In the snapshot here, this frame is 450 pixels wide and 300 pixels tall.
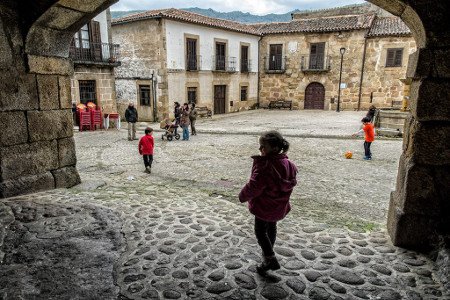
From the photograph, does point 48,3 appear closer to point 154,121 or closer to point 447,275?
point 447,275

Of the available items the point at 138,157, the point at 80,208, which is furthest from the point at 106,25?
the point at 80,208

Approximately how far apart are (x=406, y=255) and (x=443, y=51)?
1.90 m

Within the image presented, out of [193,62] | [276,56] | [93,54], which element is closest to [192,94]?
[193,62]

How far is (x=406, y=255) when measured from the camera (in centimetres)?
314

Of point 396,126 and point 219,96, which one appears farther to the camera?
point 219,96

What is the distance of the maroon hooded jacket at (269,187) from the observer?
8.58 ft

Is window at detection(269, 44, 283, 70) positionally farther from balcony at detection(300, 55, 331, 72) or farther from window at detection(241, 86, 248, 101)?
window at detection(241, 86, 248, 101)

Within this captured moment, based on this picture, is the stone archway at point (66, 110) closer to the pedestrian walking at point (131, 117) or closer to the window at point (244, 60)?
the pedestrian walking at point (131, 117)

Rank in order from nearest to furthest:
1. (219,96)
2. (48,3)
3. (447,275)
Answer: (447,275) < (48,3) < (219,96)

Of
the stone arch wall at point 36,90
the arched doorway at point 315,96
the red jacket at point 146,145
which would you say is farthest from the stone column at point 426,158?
the arched doorway at point 315,96

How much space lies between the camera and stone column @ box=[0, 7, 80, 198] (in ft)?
13.8

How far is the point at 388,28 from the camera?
71.6 feet

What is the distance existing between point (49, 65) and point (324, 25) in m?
22.3

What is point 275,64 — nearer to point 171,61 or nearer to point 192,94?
point 192,94
